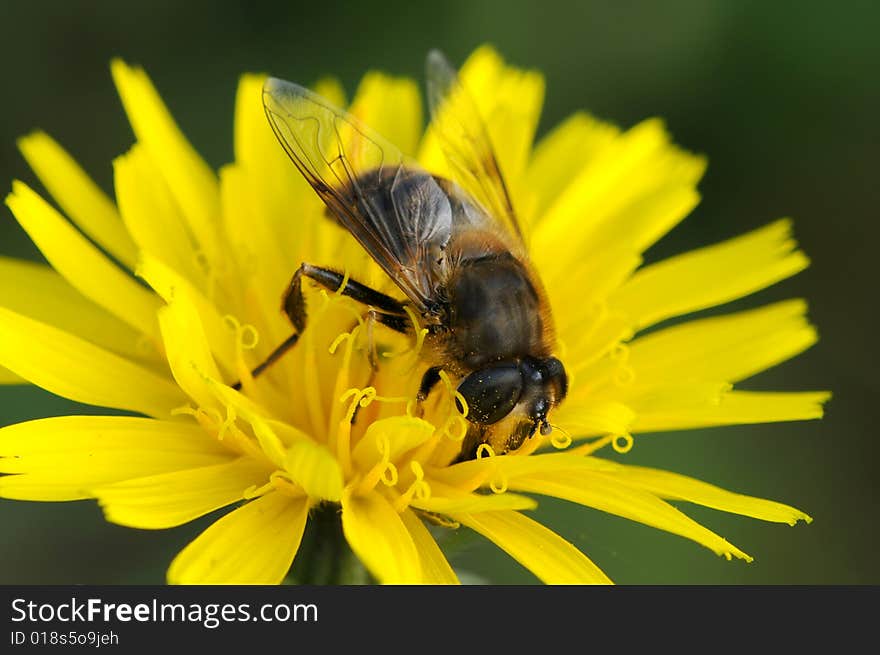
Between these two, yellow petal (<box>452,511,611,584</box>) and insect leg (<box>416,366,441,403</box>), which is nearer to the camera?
yellow petal (<box>452,511,611,584</box>)

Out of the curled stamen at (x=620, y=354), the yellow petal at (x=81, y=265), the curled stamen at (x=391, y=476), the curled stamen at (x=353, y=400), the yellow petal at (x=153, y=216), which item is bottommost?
the curled stamen at (x=391, y=476)

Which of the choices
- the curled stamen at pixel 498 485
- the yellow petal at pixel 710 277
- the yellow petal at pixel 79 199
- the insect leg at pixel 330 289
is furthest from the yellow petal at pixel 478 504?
the yellow petal at pixel 79 199

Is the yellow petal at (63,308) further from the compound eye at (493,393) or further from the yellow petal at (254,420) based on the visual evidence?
the compound eye at (493,393)

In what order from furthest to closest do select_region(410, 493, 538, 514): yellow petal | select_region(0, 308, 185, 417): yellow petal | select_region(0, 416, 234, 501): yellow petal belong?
select_region(0, 308, 185, 417): yellow petal
select_region(0, 416, 234, 501): yellow petal
select_region(410, 493, 538, 514): yellow petal

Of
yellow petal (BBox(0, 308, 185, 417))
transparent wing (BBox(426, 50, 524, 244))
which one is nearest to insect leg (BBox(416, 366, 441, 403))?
transparent wing (BBox(426, 50, 524, 244))

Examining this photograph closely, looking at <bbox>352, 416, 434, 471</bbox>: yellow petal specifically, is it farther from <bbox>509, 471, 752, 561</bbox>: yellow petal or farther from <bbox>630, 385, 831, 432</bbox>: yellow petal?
<bbox>630, 385, 831, 432</bbox>: yellow petal
